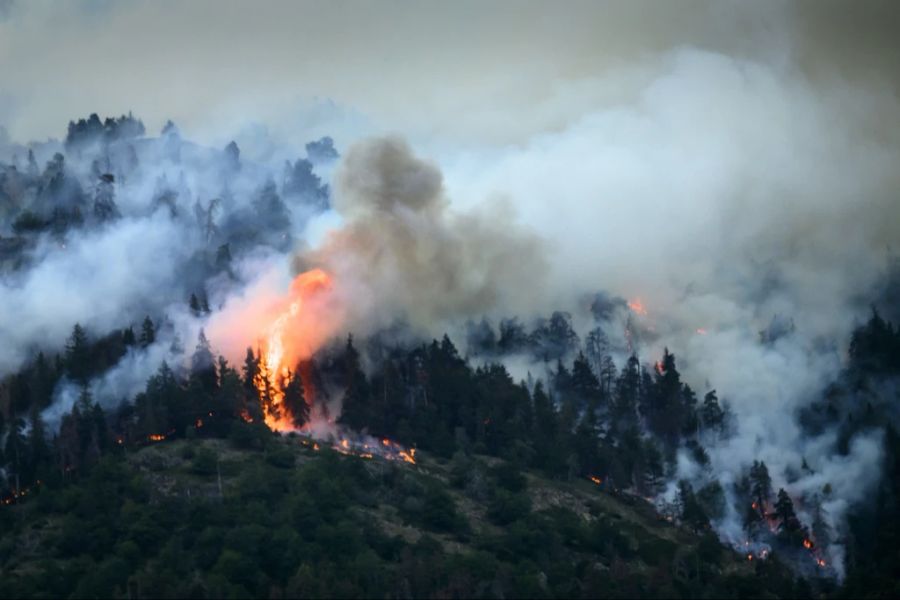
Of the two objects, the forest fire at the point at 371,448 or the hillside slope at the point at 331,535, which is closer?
the hillside slope at the point at 331,535

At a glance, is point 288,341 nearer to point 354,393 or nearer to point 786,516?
point 354,393

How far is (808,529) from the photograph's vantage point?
17975 centimetres

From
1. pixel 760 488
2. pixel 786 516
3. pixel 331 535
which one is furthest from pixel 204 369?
pixel 786 516

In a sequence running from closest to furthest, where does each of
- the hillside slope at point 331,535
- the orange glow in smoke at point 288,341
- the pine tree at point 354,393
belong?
the hillside slope at point 331,535 → the orange glow in smoke at point 288,341 → the pine tree at point 354,393

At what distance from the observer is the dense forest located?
147625mm

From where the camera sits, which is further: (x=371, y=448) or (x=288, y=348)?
(x=288, y=348)

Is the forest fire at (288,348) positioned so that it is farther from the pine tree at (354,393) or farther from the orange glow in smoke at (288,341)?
the pine tree at (354,393)

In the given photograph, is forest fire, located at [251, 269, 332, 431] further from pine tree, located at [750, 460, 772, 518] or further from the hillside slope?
pine tree, located at [750, 460, 772, 518]

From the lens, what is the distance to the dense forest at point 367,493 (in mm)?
147625

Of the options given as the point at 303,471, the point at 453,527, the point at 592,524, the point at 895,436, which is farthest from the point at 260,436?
the point at 895,436

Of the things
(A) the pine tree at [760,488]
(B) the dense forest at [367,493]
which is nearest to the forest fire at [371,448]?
(B) the dense forest at [367,493]

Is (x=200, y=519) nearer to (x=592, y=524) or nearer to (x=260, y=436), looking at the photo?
(x=260, y=436)

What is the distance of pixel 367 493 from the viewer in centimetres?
16438

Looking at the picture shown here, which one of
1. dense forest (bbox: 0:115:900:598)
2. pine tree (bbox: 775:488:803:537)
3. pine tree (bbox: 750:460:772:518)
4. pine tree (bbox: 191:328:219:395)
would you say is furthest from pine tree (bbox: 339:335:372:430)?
pine tree (bbox: 775:488:803:537)
